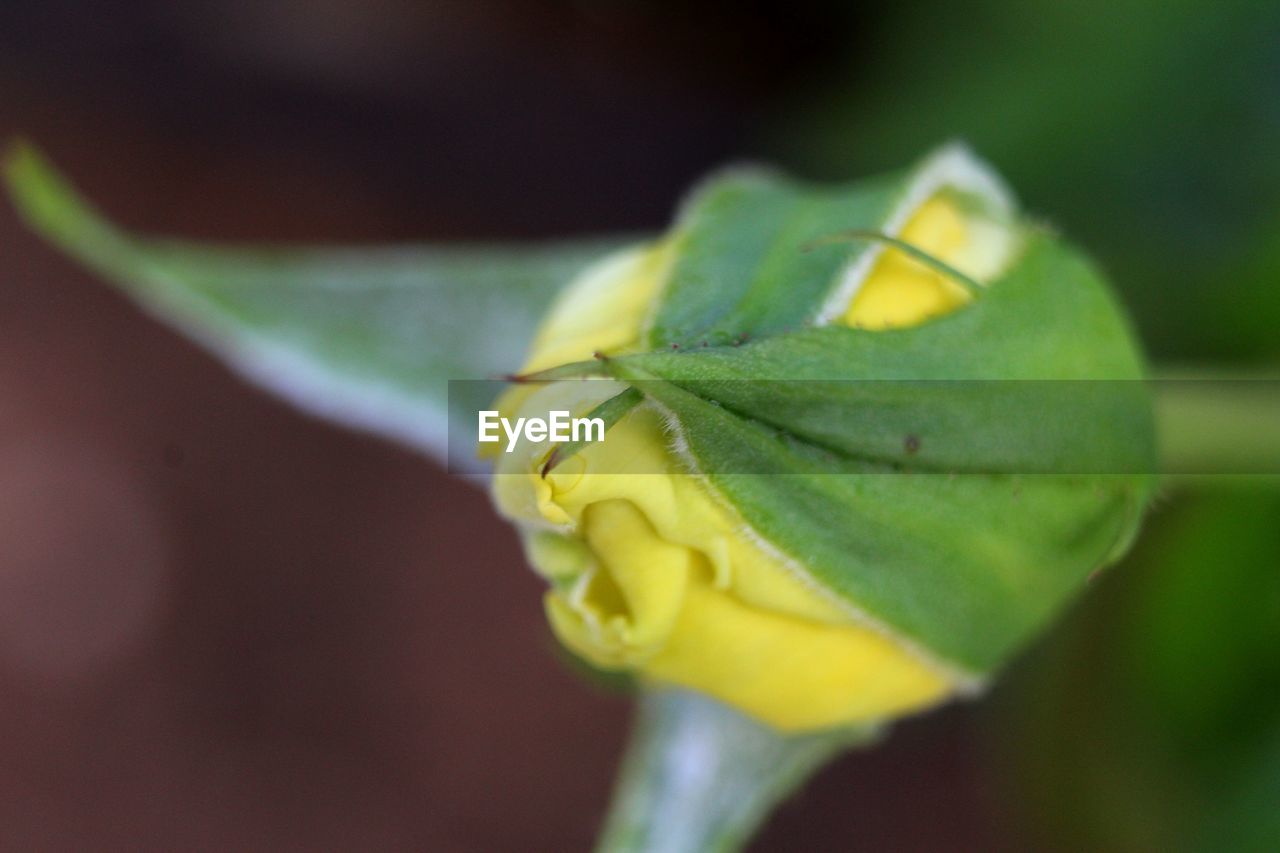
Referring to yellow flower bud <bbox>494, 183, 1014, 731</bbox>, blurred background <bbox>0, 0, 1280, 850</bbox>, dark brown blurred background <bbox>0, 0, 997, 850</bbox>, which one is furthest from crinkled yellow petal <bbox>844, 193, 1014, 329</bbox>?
dark brown blurred background <bbox>0, 0, 997, 850</bbox>

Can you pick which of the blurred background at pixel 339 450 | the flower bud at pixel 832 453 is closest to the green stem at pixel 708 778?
the flower bud at pixel 832 453

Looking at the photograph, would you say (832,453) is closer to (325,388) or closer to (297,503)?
(325,388)

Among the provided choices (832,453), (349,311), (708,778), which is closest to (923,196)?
(832,453)

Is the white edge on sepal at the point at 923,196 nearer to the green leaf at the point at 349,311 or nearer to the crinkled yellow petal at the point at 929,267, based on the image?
the crinkled yellow petal at the point at 929,267

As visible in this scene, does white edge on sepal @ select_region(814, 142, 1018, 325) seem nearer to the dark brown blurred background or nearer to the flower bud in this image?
the flower bud

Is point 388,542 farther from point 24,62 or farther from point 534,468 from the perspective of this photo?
point 534,468

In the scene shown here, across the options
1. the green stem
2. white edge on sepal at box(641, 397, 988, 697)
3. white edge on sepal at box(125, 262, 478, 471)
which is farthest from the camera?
white edge on sepal at box(125, 262, 478, 471)
